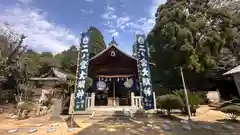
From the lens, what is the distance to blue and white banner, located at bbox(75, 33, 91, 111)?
410 inches

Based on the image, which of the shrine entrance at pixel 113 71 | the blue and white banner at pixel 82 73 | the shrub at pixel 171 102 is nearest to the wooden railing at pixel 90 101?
the blue and white banner at pixel 82 73

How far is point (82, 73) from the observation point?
11172 millimetres

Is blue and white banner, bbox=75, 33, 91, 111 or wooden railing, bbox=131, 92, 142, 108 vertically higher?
blue and white banner, bbox=75, 33, 91, 111

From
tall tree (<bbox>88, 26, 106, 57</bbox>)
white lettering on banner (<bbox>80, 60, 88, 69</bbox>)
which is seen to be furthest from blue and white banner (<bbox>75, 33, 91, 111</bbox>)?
tall tree (<bbox>88, 26, 106, 57</bbox>)

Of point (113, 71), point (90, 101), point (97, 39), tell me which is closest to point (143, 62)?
point (113, 71)

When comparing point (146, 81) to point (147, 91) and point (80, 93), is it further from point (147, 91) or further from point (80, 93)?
point (80, 93)

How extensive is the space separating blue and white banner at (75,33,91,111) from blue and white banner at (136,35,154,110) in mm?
3856

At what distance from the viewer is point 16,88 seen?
14.9 metres

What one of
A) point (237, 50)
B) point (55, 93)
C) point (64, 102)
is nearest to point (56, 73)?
point (55, 93)

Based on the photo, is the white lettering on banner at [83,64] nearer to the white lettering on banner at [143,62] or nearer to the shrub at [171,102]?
the white lettering on banner at [143,62]

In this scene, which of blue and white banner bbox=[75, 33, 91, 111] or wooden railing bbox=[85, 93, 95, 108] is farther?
wooden railing bbox=[85, 93, 95, 108]

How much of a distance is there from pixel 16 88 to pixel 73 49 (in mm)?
20236

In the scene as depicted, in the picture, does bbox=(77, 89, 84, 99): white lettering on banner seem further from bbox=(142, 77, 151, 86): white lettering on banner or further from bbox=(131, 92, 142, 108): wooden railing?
bbox=(142, 77, 151, 86): white lettering on banner

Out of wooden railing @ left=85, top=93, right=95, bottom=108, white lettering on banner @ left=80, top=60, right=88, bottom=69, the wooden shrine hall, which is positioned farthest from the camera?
the wooden shrine hall
